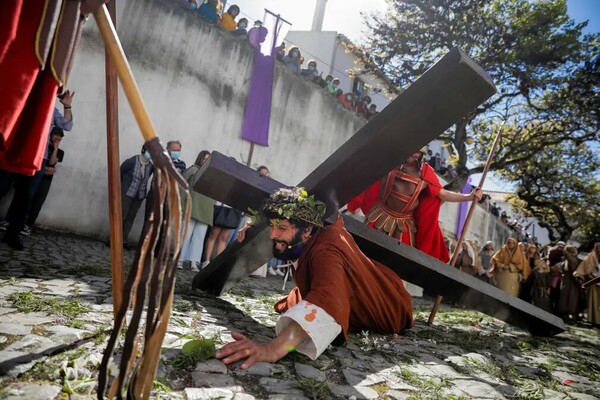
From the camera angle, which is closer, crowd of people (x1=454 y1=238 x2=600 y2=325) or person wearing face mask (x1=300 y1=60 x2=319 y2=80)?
crowd of people (x1=454 y1=238 x2=600 y2=325)

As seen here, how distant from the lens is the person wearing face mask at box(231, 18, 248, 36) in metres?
10.1

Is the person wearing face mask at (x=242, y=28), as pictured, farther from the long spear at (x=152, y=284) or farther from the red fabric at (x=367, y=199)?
the long spear at (x=152, y=284)

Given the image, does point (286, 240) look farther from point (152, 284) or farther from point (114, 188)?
point (152, 284)

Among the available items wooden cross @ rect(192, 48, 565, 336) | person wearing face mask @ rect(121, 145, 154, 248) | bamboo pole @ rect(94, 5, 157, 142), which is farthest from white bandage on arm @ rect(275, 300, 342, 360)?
person wearing face mask @ rect(121, 145, 154, 248)

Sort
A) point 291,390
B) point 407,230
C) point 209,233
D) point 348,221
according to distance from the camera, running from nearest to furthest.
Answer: point 291,390
point 348,221
point 407,230
point 209,233

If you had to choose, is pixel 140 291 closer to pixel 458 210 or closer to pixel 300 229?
pixel 300 229

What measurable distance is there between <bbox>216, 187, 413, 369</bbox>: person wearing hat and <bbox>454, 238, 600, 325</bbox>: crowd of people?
8155 millimetres

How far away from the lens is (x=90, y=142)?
7859 millimetres

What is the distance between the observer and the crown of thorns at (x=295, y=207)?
2627mm

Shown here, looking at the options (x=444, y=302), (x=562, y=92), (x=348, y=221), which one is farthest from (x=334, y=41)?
(x=348, y=221)

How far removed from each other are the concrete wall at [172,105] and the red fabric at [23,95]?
6757mm

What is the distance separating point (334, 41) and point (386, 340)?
18.5 m

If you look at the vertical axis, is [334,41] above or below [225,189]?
above

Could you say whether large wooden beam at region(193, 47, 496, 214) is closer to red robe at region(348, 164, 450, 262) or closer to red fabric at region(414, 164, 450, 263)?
red robe at region(348, 164, 450, 262)
